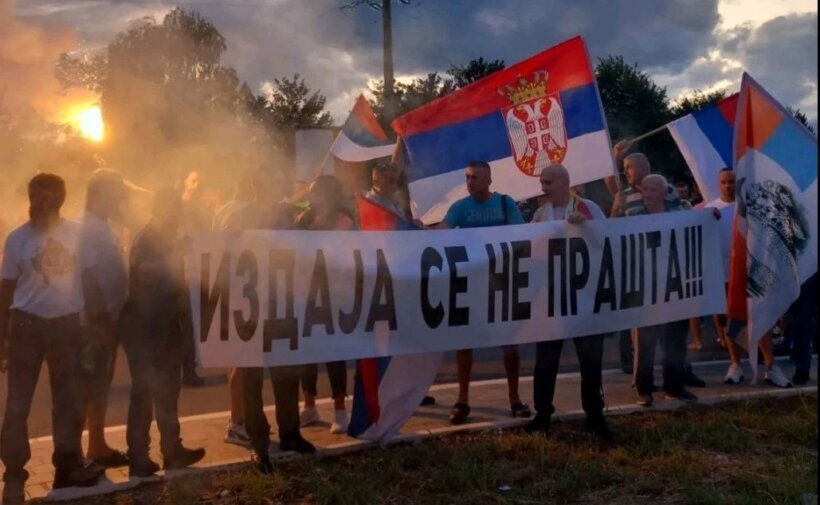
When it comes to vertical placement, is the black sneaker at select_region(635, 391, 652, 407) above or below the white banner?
below

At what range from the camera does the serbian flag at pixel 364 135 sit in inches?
328

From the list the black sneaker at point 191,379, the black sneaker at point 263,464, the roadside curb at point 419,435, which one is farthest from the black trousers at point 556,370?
the black sneaker at point 191,379

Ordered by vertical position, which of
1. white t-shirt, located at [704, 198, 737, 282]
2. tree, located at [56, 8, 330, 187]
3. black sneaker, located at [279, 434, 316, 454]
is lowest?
black sneaker, located at [279, 434, 316, 454]

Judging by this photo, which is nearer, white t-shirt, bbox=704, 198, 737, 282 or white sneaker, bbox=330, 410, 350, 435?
white sneaker, bbox=330, 410, 350, 435

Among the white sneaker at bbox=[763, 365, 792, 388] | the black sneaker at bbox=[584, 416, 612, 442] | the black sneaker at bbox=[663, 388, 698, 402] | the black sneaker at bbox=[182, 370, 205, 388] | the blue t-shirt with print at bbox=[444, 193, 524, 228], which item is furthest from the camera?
the black sneaker at bbox=[182, 370, 205, 388]

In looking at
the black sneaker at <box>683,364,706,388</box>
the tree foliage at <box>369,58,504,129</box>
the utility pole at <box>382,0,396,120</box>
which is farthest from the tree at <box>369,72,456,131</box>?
the black sneaker at <box>683,364,706,388</box>

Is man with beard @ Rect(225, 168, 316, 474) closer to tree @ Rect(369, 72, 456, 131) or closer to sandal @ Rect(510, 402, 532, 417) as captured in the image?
sandal @ Rect(510, 402, 532, 417)

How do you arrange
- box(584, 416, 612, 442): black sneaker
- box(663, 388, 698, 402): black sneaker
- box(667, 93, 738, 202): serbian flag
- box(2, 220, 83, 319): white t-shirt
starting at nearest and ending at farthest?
box(2, 220, 83, 319): white t-shirt, box(584, 416, 612, 442): black sneaker, box(663, 388, 698, 402): black sneaker, box(667, 93, 738, 202): serbian flag

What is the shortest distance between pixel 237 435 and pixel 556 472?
1.90 meters

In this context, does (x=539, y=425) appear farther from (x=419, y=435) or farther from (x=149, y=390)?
(x=149, y=390)

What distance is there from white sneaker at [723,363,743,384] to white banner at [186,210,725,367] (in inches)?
51.0

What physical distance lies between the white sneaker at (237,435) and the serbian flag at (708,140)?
201 inches

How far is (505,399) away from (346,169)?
6.56 feet

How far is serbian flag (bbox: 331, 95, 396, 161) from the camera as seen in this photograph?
27.3 ft
